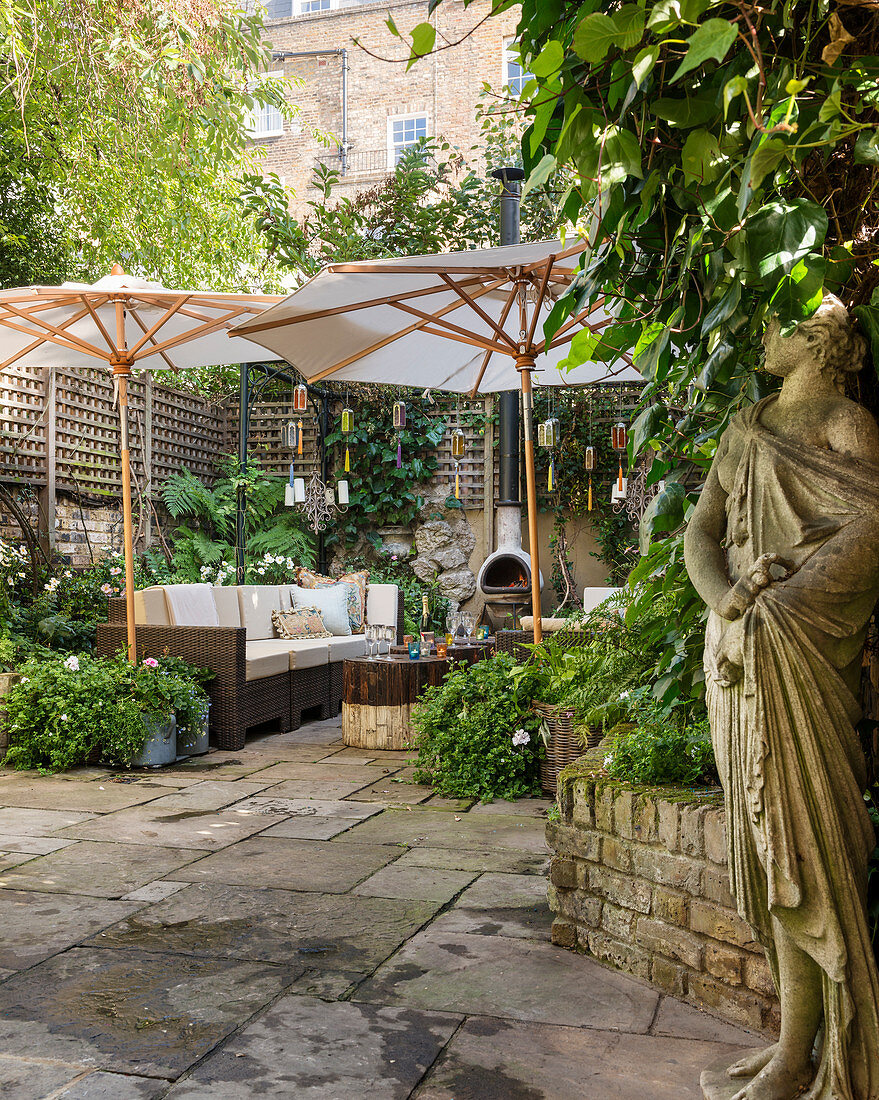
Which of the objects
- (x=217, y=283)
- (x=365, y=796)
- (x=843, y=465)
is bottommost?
(x=365, y=796)

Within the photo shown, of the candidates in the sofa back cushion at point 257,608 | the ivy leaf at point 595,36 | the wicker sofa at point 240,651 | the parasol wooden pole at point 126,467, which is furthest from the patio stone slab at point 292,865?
the sofa back cushion at point 257,608

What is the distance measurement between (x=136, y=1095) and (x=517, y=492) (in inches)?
345

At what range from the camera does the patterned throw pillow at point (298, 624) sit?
791cm

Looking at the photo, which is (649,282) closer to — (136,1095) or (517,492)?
(136,1095)

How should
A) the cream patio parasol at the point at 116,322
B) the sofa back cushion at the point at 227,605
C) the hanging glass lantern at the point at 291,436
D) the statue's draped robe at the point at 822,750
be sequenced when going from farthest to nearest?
1. the hanging glass lantern at the point at 291,436
2. the sofa back cushion at the point at 227,605
3. the cream patio parasol at the point at 116,322
4. the statue's draped robe at the point at 822,750

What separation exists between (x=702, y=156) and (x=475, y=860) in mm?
2760

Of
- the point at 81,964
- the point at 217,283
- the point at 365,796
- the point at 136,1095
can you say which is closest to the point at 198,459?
the point at 217,283

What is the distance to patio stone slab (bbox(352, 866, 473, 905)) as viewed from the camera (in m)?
3.25

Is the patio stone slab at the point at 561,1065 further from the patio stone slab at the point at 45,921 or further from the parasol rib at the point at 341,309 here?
the parasol rib at the point at 341,309

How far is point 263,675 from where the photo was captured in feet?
20.7

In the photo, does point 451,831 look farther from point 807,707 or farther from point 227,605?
point 227,605

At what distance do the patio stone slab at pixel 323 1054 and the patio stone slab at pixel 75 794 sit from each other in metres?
2.45

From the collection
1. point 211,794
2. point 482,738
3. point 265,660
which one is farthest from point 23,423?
point 482,738

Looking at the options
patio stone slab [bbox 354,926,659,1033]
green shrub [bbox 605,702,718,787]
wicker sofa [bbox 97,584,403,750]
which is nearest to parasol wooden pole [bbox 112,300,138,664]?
wicker sofa [bbox 97,584,403,750]
